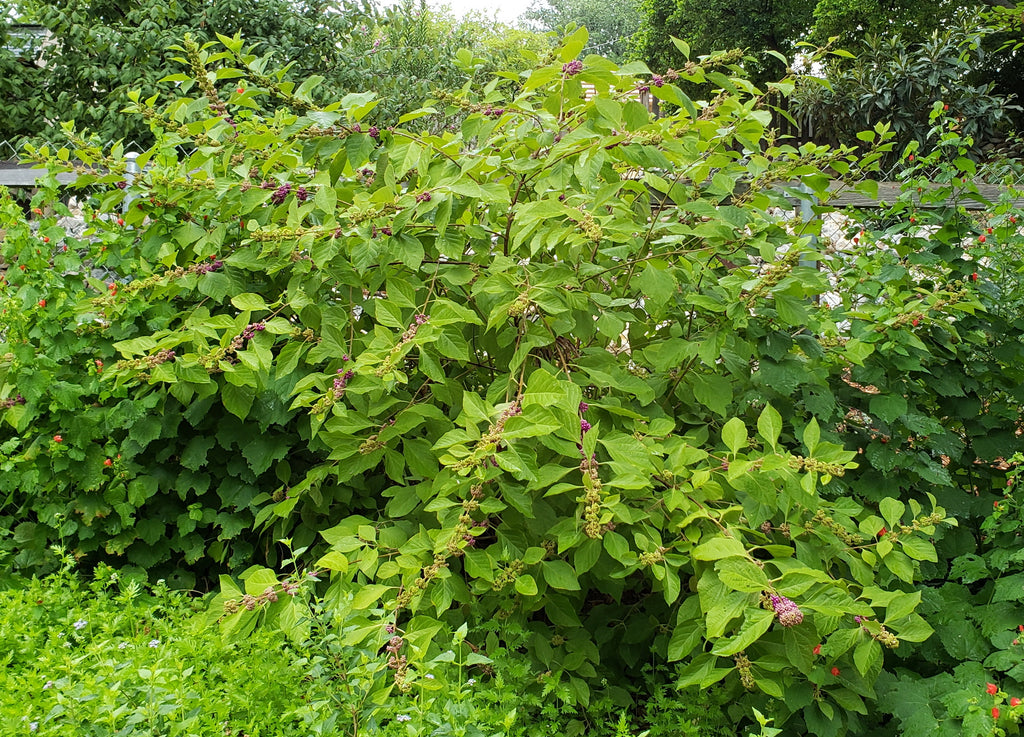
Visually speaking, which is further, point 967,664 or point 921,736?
point 967,664

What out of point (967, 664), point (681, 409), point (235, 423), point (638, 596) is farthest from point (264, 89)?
point (967, 664)

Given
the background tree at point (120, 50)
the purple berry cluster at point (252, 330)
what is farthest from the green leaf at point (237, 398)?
the background tree at point (120, 50)

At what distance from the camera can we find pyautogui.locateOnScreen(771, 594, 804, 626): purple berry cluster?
1.49 m

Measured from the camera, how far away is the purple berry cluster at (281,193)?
225 centimetres

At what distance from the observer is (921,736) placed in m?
1.93

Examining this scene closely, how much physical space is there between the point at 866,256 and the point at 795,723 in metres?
1.55

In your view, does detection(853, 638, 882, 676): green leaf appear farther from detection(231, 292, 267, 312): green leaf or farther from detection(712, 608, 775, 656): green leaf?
detection(231, 292, 267, 312): green leaf

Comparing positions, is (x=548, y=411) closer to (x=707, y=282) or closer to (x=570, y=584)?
(x=570, y=584)

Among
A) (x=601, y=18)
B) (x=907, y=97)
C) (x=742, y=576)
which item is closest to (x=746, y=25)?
(x=907, y=97)

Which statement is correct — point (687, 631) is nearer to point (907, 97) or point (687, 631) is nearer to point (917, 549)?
point (917, 549)

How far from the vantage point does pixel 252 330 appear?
2141mm

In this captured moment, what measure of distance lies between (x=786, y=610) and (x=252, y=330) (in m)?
1.44

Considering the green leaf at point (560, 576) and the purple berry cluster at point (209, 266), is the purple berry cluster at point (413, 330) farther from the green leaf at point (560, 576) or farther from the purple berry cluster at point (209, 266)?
the purple berry cluster at point (209, 266)

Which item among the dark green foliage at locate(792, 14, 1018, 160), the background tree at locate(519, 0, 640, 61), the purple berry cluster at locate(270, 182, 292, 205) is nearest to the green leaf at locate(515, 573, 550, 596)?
the purple berry cluster at locate(270, 182, 292, 205)
